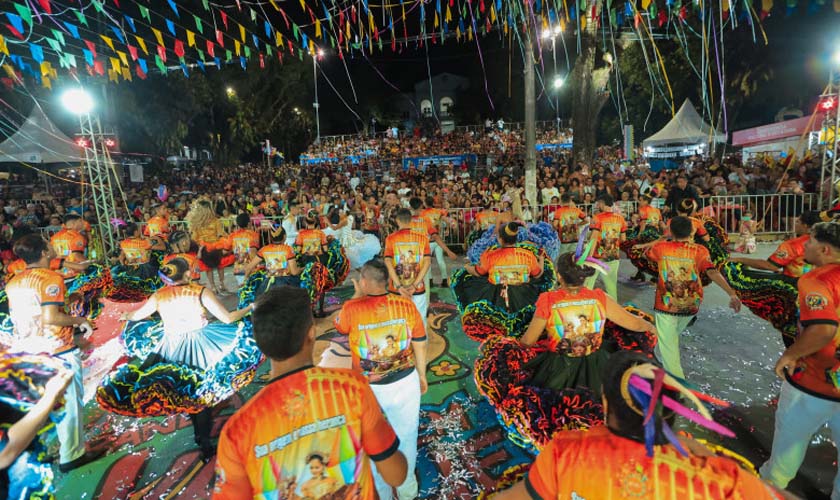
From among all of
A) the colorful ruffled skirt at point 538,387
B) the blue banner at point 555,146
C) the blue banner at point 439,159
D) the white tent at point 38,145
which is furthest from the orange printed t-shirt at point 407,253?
the blue banner at point 555,146

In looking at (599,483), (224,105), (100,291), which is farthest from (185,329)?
(224,105)

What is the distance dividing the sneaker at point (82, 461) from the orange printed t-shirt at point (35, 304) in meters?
1.01

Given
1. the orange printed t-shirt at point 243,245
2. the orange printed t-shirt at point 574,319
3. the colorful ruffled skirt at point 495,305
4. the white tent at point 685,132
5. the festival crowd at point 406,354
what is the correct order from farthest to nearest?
1. the white tent at point 685,132
2. the orange printed t-shirt at point 243,245
3. the colorful ruffled skirt at point 495,305
4. the orange printed t-shirt at point 574,319
5. the festival crowd at point 406,354

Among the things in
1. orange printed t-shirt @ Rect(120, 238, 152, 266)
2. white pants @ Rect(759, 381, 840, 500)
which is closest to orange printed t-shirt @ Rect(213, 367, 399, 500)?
white pants @ Rect(759, 381, 840, 500)

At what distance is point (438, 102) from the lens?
52.0 m

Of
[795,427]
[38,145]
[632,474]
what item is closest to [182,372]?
[632,474]

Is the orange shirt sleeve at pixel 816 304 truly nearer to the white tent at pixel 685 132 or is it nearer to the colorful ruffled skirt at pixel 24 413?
the colorful ruffled skirt at pixel 24 413

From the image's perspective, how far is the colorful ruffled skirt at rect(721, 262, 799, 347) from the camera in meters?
4.18

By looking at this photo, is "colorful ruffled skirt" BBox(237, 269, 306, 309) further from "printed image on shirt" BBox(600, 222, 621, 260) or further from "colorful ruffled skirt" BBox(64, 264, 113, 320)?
"printed image on shirt" BBox(600, 222, 621, 260)

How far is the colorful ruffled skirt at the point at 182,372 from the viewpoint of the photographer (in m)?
3.64

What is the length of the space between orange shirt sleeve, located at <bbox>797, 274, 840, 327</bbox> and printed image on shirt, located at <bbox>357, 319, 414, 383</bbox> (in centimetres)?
266

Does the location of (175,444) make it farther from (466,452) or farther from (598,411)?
(598,411)

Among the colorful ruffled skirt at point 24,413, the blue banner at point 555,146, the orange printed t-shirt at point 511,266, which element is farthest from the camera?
the blue banner at point 555,146

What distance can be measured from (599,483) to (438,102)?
53.7m
